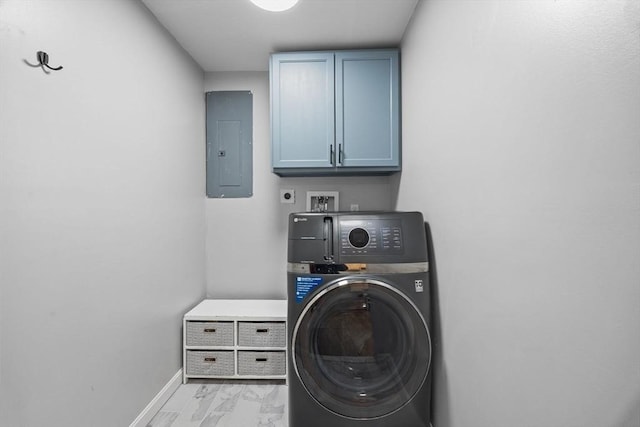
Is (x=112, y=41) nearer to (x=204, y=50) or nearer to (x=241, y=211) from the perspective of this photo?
(x=204, y=50)

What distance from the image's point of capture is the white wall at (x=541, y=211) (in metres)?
0.58

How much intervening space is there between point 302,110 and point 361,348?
1.64 metres

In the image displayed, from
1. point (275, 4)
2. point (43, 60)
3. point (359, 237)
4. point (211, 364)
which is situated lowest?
point (211, 364)

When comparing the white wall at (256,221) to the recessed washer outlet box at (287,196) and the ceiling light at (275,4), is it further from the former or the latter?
the ceiling light at (275,4)

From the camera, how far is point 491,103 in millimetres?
1020

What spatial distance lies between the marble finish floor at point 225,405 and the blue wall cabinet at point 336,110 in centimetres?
163

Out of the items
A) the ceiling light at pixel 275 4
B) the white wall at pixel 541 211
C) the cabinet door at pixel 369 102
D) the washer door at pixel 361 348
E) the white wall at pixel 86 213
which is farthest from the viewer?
the cabinet door at pixel 369 102

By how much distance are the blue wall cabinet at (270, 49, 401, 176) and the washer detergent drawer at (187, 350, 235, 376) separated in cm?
149

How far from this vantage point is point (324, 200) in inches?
104

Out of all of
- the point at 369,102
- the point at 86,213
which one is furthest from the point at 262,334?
the point at 369,102

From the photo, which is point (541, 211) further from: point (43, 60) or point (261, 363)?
point (261, 363)

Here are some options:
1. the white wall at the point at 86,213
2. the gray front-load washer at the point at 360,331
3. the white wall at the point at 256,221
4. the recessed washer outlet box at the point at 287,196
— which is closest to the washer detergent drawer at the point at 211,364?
the white wall at the point at 86,213

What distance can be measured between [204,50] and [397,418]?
9.04 ft

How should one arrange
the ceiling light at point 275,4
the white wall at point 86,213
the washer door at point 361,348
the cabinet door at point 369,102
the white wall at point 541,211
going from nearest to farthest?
the white wall at point 541,211 < the white wall at point 86,213 < the washer door at point 361,348 < the ceiling light at point 275,4 < the cabinet door at point 369,102
